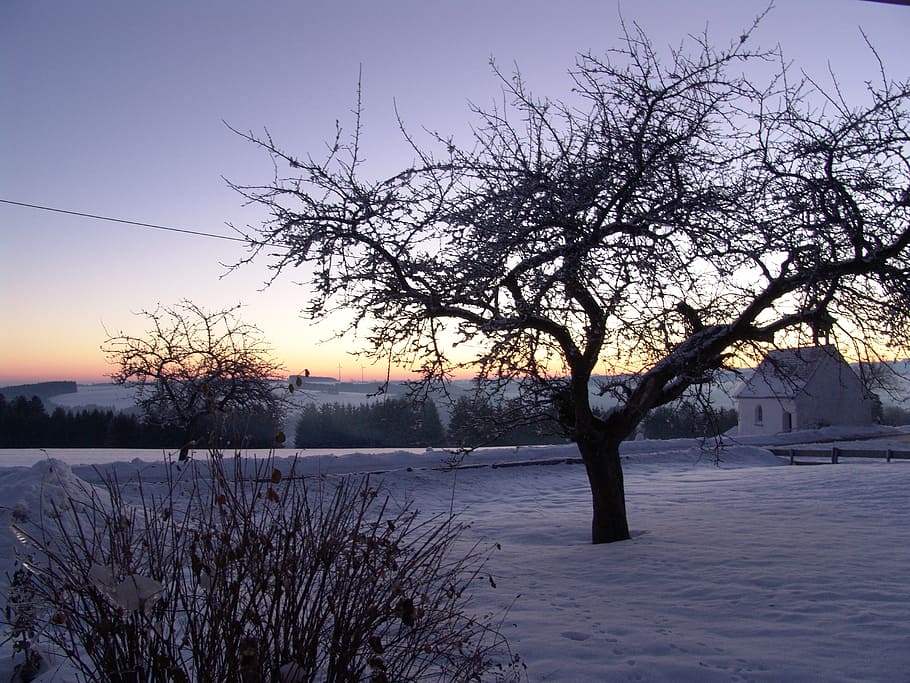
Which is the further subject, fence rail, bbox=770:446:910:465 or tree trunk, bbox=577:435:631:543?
fence rail, bbox=770:446:910:465

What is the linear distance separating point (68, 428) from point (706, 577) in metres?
27.6

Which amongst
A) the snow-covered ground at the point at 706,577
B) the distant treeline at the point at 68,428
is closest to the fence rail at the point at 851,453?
the snow-covered ground at the point at 706,577

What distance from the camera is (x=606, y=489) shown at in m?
8.98

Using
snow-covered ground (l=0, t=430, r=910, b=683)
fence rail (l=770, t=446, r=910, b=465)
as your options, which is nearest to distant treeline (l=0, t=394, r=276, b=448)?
snow-covered ground (l=0, t=430, r=910, b=683)

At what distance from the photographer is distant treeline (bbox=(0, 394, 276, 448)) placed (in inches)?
988

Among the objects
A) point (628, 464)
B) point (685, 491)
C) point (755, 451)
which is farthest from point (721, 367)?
point (755, 451)

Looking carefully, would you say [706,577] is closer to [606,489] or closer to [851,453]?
[606,489]

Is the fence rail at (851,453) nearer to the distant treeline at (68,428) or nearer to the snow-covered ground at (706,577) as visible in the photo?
the snow-covered ground at (706,577)

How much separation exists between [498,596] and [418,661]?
2006mm

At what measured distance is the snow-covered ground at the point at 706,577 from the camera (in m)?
4.12

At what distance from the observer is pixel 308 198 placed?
7156 millimetres

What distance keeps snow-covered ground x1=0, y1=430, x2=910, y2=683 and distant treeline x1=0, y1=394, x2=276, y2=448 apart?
561 inches

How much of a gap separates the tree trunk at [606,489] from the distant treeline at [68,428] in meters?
19.1

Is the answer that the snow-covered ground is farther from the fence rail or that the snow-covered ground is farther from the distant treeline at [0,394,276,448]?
the distant treeline at [0,394,276,448]
